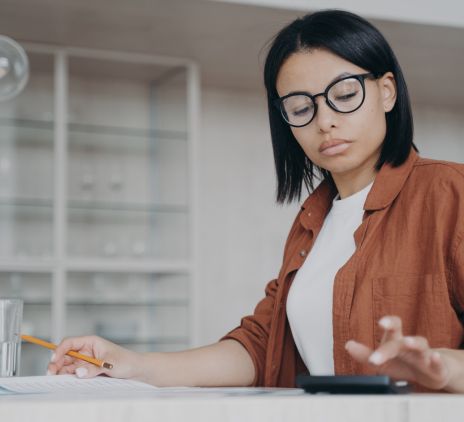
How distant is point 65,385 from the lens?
1.14m

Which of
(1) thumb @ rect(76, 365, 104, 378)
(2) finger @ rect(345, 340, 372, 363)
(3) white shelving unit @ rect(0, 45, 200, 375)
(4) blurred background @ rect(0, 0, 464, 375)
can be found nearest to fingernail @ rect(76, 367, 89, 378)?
(1) thumb @ rect(76, 365, 104, 378)

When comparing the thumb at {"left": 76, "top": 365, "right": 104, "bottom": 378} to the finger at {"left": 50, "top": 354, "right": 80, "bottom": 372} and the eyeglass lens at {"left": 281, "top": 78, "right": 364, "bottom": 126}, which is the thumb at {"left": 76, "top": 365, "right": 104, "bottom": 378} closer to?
the finger at {"left": 50, "top": 354, "right": 80, "bottom": 372}

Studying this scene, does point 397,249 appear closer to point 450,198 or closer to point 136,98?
point 450,198

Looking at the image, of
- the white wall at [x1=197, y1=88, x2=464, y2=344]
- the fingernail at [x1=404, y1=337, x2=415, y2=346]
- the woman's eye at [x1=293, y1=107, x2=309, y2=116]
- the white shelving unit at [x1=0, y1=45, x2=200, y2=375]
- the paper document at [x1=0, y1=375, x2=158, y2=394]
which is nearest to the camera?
the fingernail at [x1=404, y1=337, x2=415, y2=346]

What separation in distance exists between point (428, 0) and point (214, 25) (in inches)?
39.3

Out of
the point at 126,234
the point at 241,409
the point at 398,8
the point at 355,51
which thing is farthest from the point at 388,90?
the point at 126,234

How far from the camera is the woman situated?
1.32 meters

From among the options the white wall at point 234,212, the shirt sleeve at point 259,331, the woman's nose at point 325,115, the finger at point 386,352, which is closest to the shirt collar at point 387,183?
the woman's nose at point 325,115

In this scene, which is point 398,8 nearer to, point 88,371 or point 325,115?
point 325,115

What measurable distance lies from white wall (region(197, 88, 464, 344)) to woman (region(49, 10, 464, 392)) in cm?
279

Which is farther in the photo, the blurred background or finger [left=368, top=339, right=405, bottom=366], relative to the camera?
the blurred background

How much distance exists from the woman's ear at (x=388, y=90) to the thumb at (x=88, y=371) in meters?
0.71

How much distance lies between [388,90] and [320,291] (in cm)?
40

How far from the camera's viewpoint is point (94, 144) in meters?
4.11
